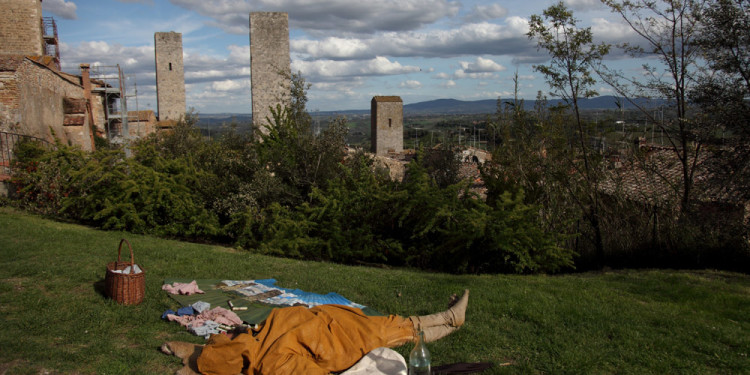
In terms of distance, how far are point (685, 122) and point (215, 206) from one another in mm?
9613

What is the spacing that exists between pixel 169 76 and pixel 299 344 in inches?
972

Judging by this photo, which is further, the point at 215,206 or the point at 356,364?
the point at 215,206

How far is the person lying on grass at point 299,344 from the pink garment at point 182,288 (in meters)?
1.74

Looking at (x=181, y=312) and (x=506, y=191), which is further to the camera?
(x=506, y=191)

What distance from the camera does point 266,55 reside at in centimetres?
1764

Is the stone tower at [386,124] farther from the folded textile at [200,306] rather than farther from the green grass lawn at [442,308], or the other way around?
the folded textile at [200,306]

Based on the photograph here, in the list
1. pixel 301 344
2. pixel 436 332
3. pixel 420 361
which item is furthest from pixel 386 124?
pixel 420 361

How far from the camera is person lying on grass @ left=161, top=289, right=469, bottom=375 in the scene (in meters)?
4.15

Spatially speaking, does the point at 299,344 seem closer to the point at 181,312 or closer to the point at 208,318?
the point at 208,318

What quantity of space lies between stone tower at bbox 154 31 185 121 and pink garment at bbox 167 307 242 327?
22224 mm

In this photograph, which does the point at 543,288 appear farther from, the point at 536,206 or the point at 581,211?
the point at 581,211

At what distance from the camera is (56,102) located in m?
18.3

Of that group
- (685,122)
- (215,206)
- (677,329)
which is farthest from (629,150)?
(215,206)

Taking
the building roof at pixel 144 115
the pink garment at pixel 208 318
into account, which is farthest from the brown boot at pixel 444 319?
the building roof at pixel 144 115
